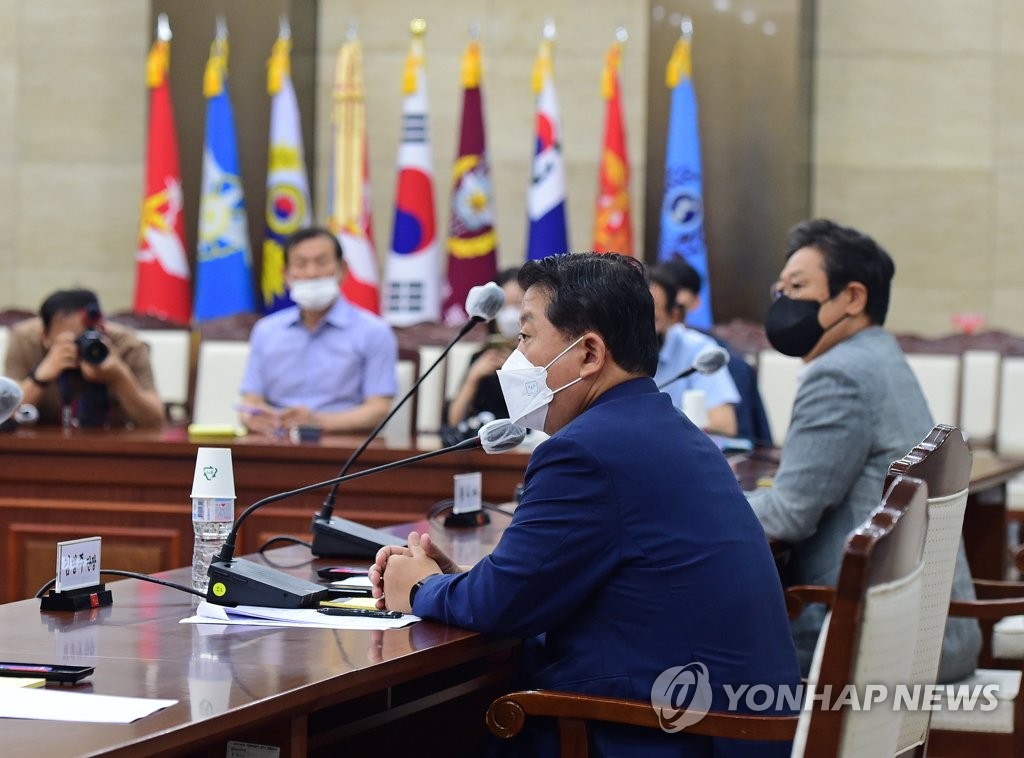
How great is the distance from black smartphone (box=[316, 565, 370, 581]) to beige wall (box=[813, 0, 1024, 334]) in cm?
592

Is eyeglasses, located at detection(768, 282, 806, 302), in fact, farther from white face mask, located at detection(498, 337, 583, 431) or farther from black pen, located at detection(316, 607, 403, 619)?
black pen, located at detection(316, 607, 403, 619)

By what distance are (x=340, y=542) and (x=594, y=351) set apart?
0.73 meters

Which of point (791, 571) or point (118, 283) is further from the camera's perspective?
point (118, 283)

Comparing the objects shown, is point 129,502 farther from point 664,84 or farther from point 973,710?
point 664,84

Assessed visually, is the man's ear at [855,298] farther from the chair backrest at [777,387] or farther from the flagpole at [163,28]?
the flagpole at [163,28]

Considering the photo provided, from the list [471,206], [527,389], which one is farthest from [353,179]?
[527,389]

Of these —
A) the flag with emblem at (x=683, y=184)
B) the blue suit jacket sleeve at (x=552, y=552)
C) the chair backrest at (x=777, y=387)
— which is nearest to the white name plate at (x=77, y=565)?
the blue suit jacket sleeve at (x=552, y=552)

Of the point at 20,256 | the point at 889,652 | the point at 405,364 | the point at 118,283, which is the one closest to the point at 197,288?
the point at 118,283

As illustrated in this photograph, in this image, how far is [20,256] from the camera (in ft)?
26.3

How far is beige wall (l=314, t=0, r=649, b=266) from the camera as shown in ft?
24.6

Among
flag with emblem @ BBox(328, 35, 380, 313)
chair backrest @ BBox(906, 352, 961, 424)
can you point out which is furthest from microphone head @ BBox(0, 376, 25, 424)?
flag with emblem @ BBox(328, 35, 380, 313)

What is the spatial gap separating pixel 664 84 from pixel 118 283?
334cm

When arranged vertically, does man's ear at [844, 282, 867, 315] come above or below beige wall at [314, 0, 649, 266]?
below

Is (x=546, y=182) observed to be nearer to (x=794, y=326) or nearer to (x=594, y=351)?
(x=794, y=326)
